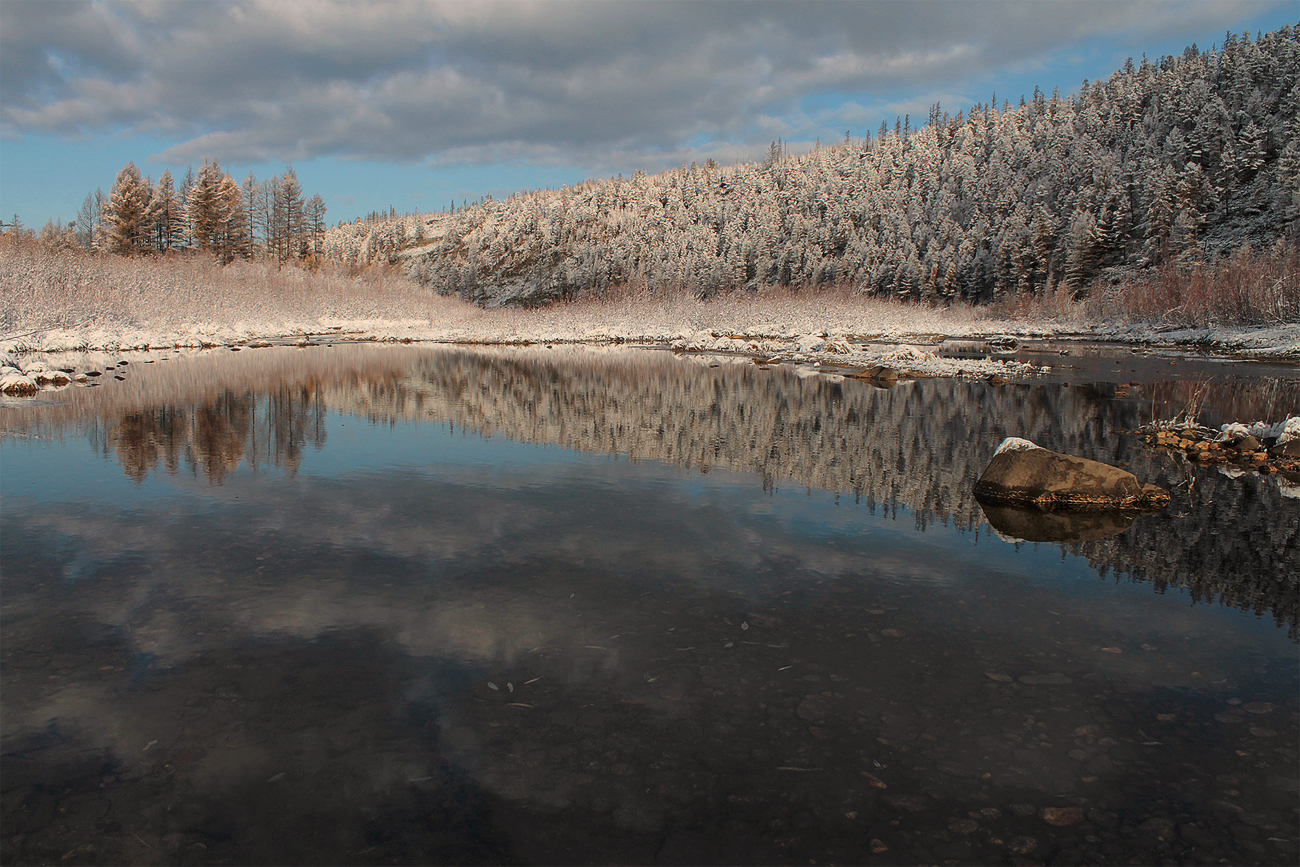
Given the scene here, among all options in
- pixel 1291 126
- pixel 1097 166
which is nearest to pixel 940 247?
pixel 1097 166

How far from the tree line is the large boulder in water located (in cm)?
6578

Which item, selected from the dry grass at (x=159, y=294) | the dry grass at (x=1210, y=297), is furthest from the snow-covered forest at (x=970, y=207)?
the dry grass at (x=159, y=294)

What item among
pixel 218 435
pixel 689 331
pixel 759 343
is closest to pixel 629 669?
pixel 218 435

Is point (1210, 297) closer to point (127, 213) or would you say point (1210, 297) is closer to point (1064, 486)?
point (1064, 486)

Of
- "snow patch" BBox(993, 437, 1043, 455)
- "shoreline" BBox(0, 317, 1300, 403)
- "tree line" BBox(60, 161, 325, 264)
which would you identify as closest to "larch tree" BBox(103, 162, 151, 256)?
"tree line" BBox(60, 161, 325, 264)

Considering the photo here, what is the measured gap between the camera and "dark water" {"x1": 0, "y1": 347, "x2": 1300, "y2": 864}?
3684 mm

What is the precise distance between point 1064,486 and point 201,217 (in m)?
77.7

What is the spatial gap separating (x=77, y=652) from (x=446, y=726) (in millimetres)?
2890

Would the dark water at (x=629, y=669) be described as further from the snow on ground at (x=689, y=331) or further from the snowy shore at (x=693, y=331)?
the snowy shore at (x=693, y=331)

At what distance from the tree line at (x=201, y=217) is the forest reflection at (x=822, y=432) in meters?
50.8

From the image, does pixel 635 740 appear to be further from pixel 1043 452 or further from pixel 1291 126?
pixel 1291 126

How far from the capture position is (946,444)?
46.4ft

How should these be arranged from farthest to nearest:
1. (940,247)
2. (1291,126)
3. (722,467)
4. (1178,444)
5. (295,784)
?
1. (940,247)
2. (1291,126)
3. (1178,444)
4. (722,467)
5. (295,784)

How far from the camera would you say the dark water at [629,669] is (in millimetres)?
3684
